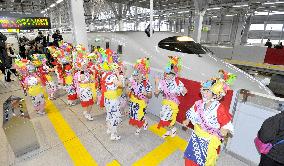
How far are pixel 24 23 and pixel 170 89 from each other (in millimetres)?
12002

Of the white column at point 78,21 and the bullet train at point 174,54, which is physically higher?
the white column at point 78,21

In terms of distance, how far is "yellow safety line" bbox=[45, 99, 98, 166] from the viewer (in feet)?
10.7

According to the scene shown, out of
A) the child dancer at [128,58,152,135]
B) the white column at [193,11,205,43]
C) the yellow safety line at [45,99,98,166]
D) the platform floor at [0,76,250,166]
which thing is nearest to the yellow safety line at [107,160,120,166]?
the platform floor at [0,76,250,166]

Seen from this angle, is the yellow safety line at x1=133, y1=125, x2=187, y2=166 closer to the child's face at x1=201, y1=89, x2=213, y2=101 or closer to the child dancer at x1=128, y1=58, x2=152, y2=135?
the child dancer at x1=128, y1=58, x2=152, y2=135

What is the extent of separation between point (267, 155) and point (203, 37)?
33375 mm

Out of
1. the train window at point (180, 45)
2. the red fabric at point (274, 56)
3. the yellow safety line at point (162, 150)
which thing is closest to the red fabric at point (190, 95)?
the yellow safety line at point (162, 150)

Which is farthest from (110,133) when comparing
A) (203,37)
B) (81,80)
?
(203,37)

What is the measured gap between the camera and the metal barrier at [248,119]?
2.76 m

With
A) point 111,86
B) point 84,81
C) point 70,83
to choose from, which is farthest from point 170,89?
point 70,83

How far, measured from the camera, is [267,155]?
1942 millimetres

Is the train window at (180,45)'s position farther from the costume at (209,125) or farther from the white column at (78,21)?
the white column at (78,21)

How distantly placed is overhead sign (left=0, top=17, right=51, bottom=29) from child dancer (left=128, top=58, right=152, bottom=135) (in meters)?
11.1

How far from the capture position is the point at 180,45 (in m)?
5.52

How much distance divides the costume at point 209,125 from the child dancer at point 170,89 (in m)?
1.00
